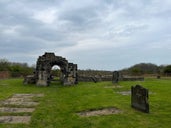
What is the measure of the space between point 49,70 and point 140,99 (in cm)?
2191

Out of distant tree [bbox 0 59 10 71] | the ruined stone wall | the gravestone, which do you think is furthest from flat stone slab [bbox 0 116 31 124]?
distant tree [bbox 0 59 10 71]

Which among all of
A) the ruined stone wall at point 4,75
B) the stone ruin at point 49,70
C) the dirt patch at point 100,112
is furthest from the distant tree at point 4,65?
the dirt patch at point 100,112

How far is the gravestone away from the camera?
12.0 m

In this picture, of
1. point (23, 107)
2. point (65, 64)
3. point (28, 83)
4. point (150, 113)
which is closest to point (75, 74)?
point (65, 64)

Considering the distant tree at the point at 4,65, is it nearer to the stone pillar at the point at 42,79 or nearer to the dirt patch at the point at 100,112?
the stone pillar at the point at 42,79

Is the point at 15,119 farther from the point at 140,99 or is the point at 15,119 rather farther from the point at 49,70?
the point at 49,70

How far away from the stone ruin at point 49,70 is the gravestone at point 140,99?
1980 cm

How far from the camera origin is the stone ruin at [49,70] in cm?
3256

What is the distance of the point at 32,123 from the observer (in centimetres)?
998

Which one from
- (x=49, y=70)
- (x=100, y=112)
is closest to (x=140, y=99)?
(x=100, y=112)

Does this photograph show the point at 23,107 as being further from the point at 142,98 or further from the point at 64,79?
the point at 64,79

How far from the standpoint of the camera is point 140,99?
1260 centimetres

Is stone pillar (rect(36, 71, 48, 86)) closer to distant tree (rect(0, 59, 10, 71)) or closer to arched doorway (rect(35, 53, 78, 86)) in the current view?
arched doorway (rect(35, 53, 78, 86))

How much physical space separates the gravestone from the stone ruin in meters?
19.8
